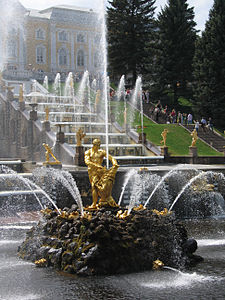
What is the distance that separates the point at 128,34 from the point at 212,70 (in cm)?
1318

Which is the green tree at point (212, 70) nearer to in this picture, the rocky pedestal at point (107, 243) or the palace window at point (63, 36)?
the palace window at point (63, 36)

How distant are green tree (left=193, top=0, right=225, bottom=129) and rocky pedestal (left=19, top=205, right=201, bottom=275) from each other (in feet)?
106

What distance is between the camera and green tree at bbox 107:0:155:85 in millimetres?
53156

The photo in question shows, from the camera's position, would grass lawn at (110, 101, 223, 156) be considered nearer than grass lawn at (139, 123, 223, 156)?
No

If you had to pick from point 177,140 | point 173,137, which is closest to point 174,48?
point 173,137

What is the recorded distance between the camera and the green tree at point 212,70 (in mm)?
43031

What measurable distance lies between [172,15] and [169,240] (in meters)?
41.4

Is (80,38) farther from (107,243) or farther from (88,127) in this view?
(107,243)

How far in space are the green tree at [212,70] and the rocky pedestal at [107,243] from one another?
1273 inches

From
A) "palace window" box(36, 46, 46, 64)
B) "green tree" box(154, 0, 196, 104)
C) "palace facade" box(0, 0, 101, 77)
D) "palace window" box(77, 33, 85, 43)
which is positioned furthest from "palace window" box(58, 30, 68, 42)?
"green tree" box(154, 0, 196, 104)

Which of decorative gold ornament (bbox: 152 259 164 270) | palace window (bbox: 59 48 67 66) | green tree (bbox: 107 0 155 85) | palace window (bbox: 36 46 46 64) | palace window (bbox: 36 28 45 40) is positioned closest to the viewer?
decorative gold ornament (bbox: 152 259 164 270)

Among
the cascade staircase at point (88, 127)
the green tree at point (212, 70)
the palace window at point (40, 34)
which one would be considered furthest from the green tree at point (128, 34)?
the palace window at point (40, 34)

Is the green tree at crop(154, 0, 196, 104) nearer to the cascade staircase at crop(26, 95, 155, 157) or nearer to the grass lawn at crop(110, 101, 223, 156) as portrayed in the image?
the grass lawn at crop(110, 101, 223, 156)

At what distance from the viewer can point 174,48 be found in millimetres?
49375
